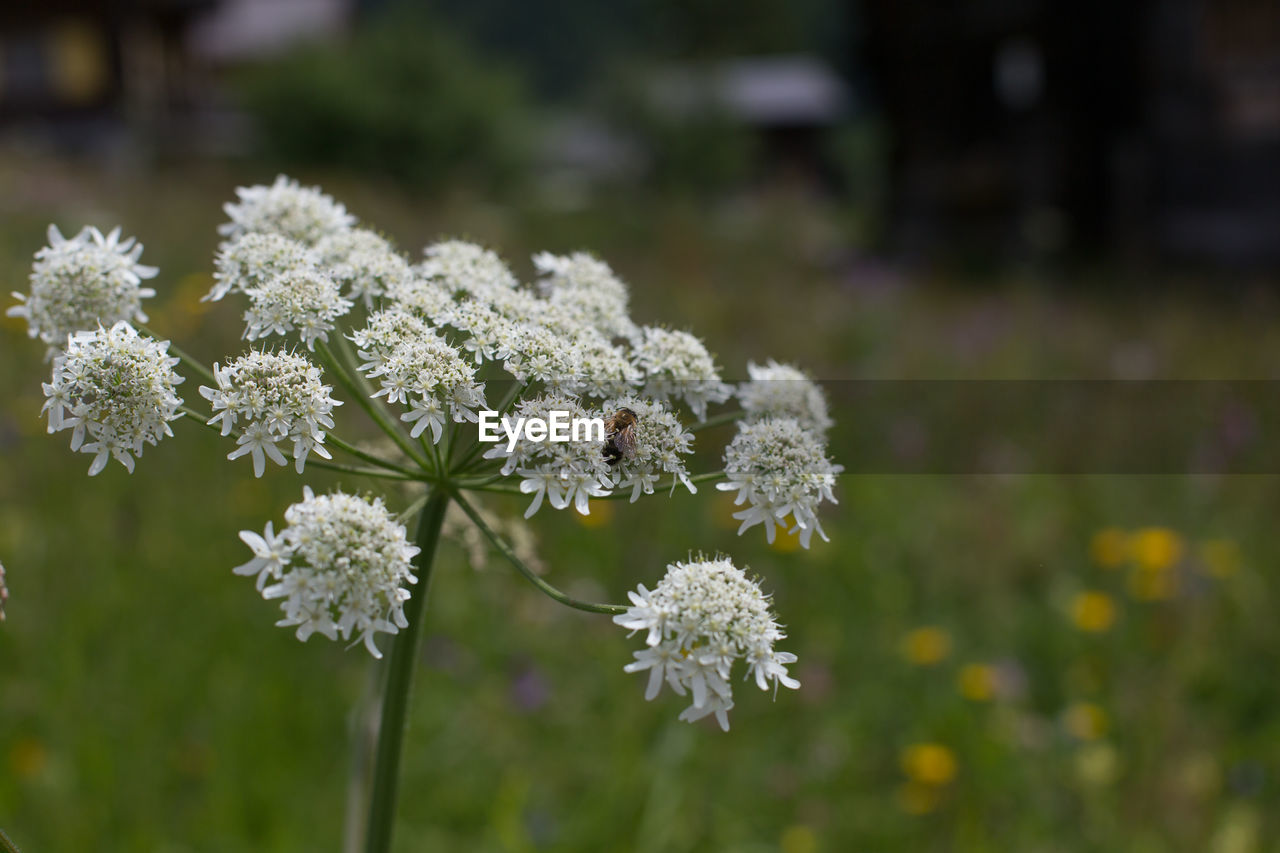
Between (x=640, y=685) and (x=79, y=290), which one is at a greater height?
(x=79, y=290)

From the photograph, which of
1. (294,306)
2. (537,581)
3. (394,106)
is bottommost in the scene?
(537,581)

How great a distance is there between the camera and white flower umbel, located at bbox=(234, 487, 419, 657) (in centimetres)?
131

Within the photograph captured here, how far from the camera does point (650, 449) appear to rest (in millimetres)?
1521

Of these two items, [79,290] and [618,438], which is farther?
[79,290]

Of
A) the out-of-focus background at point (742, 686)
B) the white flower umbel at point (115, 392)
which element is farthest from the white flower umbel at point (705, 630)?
the out-of-focus background at point (742, 686)

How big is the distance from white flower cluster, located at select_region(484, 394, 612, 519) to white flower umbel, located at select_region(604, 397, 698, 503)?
0.04 metres

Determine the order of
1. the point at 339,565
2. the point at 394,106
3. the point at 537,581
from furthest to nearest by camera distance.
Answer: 1. the point at 394,106
2. the point at 537,581
3. the point at 339,565

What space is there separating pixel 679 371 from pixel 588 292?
0.82 ft

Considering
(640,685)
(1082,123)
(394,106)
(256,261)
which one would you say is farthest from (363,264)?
(394,106)

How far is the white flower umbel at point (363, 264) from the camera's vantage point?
68.5 inches

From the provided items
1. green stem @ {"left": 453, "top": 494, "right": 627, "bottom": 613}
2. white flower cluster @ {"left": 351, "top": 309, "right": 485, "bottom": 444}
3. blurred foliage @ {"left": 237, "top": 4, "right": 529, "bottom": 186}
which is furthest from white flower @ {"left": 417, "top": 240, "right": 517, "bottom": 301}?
blurred foliage @ {"left": 237, "top": 4, "right": 529, "bottom": 186}

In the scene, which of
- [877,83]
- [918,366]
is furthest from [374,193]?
[877,83]

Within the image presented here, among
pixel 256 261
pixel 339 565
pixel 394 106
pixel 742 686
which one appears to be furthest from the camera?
pixel 394 106

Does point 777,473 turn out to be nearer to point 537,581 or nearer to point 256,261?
point 537,581
